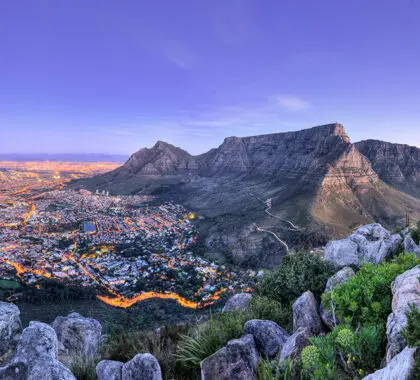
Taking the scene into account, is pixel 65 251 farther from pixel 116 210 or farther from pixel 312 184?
pixel 312 184

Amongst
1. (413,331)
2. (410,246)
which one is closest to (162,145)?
(410,246)

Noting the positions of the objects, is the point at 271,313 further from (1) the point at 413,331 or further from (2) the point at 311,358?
(1) the point at 413,331

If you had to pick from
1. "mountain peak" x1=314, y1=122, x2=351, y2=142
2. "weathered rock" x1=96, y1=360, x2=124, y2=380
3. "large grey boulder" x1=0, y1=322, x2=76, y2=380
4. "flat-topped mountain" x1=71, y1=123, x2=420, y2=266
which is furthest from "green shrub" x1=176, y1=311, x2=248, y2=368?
"mountain peak" x1=314, y1=122, x2=351, y2=142

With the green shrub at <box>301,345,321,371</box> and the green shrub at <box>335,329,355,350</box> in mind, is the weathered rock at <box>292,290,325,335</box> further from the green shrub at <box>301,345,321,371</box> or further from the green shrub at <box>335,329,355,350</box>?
the green shrub at <box>301,345,321,371</box>

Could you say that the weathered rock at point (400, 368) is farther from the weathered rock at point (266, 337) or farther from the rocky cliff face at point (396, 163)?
the rocky cliff face at point (396, 163)

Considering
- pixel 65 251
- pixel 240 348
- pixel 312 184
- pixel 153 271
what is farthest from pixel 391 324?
pixel 312 184

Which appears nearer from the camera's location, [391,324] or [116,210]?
[391,324]
